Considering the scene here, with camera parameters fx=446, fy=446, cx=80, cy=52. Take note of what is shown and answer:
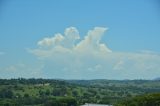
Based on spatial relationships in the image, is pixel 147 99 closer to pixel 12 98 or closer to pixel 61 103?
pixel 61 103

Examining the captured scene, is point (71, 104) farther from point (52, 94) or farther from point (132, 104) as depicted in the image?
point (52, 94)

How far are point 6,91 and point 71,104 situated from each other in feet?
→ 171

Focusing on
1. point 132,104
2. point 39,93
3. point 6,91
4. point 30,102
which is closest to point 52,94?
point 39,93

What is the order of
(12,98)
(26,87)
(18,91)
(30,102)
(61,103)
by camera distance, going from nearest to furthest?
(61,103)
(30,102)
(12,98)
(18,91)
(26,87)

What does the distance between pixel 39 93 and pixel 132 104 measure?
3473 inches

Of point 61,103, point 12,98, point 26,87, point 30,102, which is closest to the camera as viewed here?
point 61,103

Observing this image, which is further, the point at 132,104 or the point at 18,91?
the point at 18,91

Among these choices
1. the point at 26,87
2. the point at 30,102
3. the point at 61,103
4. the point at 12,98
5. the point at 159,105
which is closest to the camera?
the point at 159,105

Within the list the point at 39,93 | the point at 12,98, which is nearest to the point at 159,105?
the point at 12,98

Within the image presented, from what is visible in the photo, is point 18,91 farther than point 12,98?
Yes

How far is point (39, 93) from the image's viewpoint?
178500mm

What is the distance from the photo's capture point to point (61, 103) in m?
124

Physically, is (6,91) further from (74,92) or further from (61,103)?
(61,103)

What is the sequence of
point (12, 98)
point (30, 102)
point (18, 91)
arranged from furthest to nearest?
point (18, 91) → point (12, 98) → point (30, 102)
